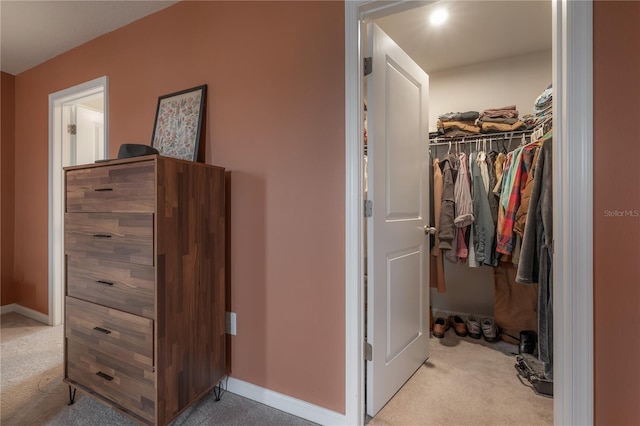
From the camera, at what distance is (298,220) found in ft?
5.09

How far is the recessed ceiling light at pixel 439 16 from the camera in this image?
76.6 inches

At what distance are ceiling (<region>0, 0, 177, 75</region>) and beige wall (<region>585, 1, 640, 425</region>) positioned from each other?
234 cm

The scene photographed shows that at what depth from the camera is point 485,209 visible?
2316mm

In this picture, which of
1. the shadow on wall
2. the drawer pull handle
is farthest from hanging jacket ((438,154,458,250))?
the drawer pull handle

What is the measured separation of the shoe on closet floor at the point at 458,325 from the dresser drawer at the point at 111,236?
2.42 metres

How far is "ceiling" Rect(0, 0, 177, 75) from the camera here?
197 centimetres

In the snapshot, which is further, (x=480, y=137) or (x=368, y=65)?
(x=480, y=137)

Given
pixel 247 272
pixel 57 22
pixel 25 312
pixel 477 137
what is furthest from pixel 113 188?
pixel 25 312

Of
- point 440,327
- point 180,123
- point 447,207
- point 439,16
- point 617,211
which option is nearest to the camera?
point 617,211

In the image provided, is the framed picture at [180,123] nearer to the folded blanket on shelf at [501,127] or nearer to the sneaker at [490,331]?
the folded blanket on shelf at [501,127]

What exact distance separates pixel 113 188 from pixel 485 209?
96.1 inches

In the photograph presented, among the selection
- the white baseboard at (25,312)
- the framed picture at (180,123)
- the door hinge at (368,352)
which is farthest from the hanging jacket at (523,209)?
the white baseboard at (25,312)

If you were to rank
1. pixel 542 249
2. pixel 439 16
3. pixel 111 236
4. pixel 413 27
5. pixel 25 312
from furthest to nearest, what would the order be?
pixel 25 312 < pixel 413 27 < pixel 439 16 < pixel 542 249 < pixel 111 236

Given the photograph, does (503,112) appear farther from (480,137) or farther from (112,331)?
(112,331)
